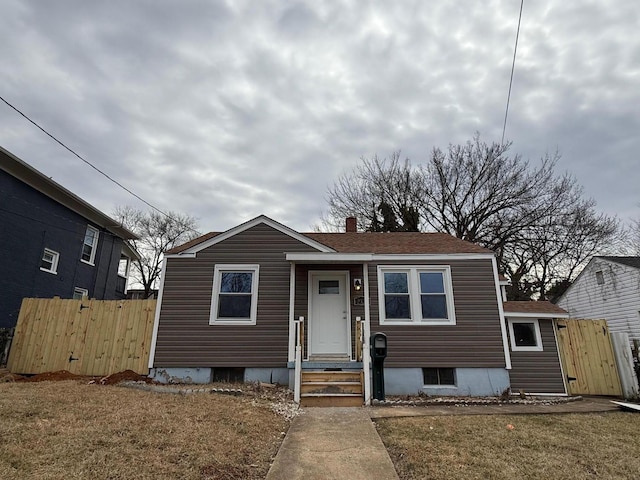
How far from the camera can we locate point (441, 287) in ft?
28.8

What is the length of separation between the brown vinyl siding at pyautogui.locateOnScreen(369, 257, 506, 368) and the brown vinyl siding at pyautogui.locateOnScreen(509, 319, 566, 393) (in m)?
1.20

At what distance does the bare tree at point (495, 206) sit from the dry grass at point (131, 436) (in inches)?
679

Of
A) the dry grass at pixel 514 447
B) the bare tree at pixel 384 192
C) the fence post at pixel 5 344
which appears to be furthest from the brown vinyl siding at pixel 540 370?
the fence post at pixel 5 344

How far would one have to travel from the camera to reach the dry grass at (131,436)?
2949 millimetres

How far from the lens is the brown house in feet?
26.6

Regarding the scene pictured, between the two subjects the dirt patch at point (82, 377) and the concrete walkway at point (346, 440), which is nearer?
the concrete walkway at point (346, 440)

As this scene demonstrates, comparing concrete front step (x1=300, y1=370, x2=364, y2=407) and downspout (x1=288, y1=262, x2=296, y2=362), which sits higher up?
downspout (x1=288, y1=262, x2=296, y2=362)

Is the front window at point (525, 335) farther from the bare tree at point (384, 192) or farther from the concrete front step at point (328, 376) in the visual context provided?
the bare tree at point (384, 192)

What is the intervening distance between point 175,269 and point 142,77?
5308mm

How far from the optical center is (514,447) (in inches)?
160

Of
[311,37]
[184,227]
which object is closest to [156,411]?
[311,37]

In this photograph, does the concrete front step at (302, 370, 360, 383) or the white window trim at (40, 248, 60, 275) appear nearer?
the concrete front step at (302, 370, 360, 383)

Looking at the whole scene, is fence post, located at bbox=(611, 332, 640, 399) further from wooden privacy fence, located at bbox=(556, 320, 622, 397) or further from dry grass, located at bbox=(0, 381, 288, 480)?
dry grass, located at bbox=(0, 381, 288, 480)

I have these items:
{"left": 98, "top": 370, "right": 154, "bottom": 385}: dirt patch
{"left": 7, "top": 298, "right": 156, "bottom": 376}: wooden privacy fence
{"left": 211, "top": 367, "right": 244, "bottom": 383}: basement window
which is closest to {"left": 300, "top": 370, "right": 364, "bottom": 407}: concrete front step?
{"left": 211, "top": 367, "right": 244, "bottom": 383}: basement window
